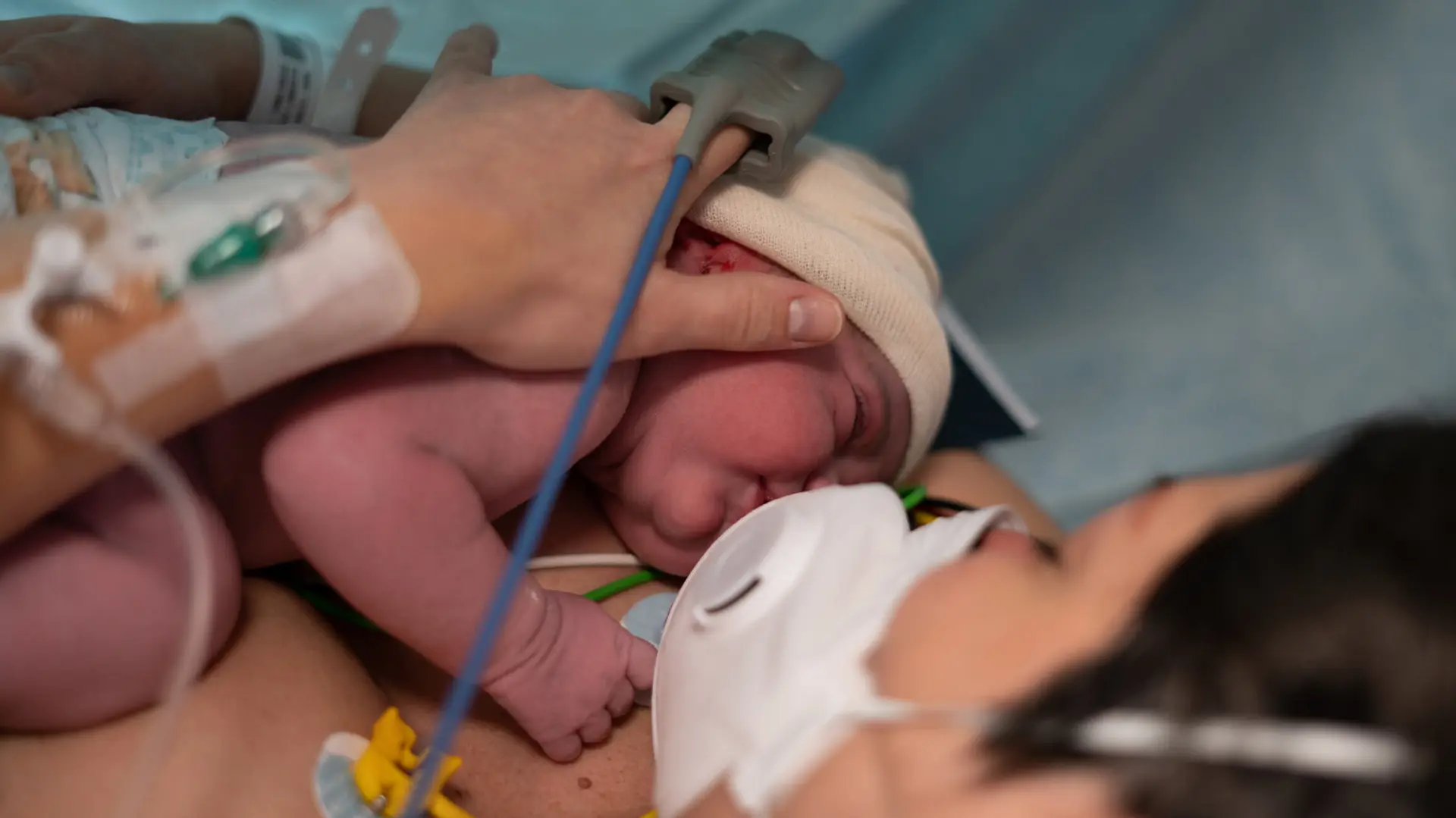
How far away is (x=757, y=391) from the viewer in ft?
3.21

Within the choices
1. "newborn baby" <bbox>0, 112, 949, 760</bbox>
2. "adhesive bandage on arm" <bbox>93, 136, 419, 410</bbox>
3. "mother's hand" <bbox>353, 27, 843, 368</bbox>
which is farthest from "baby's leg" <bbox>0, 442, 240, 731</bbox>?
"mother's hand" <bbox>353, 27, 843, 368</bbox>

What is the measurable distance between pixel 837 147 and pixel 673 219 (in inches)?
15.9

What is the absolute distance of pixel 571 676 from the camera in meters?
0.90

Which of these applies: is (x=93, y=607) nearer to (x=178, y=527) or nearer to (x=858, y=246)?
(x=178, y=527)

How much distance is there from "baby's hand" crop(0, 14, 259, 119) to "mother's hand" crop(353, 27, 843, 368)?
0.87 feet

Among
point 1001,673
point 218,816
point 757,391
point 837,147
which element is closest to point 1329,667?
point 1001,673

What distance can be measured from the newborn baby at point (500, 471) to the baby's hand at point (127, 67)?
43 millimetres

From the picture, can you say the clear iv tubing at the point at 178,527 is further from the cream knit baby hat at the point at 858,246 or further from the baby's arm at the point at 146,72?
the cream knit baby hat at the point at 858,246

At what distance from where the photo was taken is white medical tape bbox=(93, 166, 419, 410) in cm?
65

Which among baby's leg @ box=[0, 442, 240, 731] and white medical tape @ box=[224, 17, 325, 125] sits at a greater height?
white medical tape @ box=[224, 17, 325, 125]

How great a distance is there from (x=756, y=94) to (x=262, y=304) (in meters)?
0.49

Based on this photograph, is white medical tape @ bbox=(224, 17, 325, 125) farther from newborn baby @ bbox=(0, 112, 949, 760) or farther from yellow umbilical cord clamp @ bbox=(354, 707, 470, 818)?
yellow umbilical cord clamp @ bbox=(354, 707, 470, 818)

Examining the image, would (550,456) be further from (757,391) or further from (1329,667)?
(1329,667)

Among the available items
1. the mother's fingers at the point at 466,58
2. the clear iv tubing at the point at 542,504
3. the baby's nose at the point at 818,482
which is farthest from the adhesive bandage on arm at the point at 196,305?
the baby's nose at the point at 818,482
